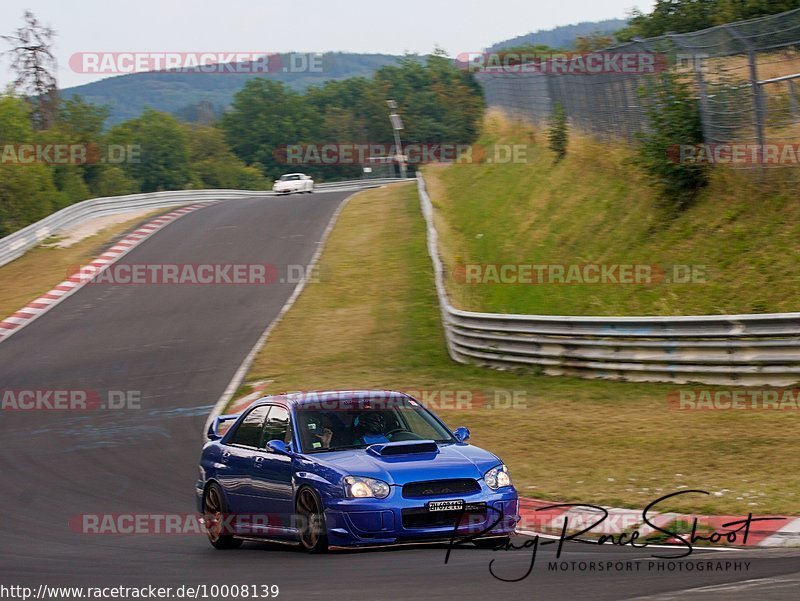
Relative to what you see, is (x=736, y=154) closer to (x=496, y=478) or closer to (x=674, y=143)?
(x=674, y=143)

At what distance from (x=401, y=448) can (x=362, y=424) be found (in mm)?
A: 607

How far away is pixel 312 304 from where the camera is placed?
2883 cm

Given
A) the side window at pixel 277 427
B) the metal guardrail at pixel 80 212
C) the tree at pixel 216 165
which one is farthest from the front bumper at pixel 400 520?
the tree at pixel 216 165

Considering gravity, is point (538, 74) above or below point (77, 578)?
above

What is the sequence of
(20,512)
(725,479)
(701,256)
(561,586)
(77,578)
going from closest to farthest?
(561,586) → (77,578) → (725,479) → (20,512) → (701,256)

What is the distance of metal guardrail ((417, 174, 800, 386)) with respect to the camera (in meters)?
15.7

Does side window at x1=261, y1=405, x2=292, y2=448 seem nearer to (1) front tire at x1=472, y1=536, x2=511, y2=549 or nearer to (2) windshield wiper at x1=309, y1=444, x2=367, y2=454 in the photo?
(2) windshield wiper at x1=309, y1=444, x2=367, y2=454

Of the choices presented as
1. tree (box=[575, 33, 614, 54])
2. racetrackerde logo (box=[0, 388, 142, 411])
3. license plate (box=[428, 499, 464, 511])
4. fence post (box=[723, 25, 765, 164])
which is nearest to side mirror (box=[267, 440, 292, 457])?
license plate (box=[428, 499, 464, 511])

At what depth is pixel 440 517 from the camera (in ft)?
28.7

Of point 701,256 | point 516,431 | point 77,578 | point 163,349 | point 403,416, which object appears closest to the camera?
point 77,578

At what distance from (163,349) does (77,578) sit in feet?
52.3

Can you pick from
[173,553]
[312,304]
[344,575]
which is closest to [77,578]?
[173,553]

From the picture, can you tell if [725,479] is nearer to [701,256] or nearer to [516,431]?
[516,431]

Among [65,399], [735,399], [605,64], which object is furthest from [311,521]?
[605,64]
